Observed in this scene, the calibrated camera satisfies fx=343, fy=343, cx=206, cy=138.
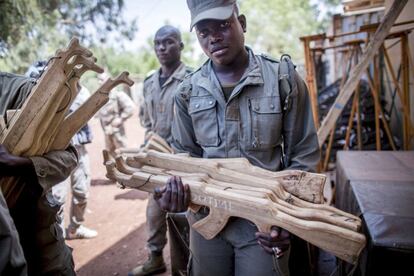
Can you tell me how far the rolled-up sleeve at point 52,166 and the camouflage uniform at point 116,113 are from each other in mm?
4768

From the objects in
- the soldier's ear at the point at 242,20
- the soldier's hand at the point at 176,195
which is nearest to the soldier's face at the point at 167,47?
the soldier's ear at the point at 242,20

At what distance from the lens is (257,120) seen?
1758mm

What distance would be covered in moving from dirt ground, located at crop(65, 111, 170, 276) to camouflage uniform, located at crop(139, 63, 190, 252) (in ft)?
1.34

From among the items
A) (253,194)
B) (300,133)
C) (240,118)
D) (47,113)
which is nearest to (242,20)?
(240,118)

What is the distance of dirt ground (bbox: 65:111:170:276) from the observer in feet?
12.2

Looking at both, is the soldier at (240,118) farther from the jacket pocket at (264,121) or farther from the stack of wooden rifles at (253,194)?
the stack of wooden rifles at (253,194)

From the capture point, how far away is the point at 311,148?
1798 mm

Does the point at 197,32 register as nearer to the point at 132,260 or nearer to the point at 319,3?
the point at 132,260

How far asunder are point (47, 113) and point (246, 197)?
0.99 m

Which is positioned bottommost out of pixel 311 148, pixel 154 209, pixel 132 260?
pixel 132 260

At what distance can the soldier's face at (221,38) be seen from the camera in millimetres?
1727

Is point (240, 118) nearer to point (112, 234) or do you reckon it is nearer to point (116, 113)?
point (112, 234)

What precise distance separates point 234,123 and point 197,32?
1.70ft

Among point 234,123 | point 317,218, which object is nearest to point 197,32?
point 234,123
